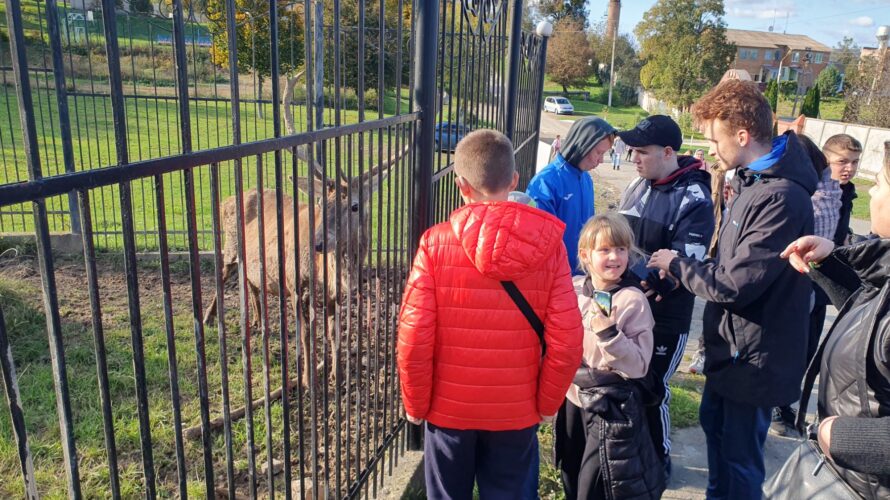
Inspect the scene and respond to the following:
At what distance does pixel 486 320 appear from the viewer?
2.22 metres

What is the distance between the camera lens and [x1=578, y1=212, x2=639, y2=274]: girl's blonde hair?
8.74ft

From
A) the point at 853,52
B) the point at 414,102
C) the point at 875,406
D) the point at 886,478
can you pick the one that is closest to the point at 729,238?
the point at 875,406

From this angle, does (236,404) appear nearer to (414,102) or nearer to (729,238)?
(414,102)

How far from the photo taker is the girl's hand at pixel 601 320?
2547 millimetres

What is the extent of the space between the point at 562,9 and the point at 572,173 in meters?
71.4

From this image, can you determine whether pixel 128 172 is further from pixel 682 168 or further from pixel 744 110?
pixel 682 168

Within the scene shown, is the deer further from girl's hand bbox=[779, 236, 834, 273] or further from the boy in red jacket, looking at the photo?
girl's hand bbox=[779, 236, 834, 273]

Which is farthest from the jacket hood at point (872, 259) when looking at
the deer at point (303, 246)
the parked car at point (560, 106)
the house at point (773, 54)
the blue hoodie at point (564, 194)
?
the house at point (773, 54)

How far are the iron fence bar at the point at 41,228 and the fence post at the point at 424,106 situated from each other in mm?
1923

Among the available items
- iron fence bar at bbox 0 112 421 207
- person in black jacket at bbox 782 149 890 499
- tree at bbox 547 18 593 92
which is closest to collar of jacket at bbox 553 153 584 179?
person in black jacket at bbox 782 149 890 499

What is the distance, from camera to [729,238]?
2812 mm

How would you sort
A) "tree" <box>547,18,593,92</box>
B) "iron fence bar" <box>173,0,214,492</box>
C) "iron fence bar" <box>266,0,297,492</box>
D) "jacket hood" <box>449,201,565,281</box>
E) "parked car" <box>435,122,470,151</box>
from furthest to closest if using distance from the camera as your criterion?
"tree" <box>547,18,593,92</box> < "parked car" <box>435,122,470,151</box> < "jacket hood" <box>449,201,565,281</box> < "iron fence bar" <box>266,0,297,492</box> < "iron fence bar" <box>173,0,214,492</box>

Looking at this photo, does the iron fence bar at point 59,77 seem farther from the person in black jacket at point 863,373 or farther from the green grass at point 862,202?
the green grass at point 862,202

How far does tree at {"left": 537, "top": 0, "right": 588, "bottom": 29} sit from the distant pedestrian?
68.3m
